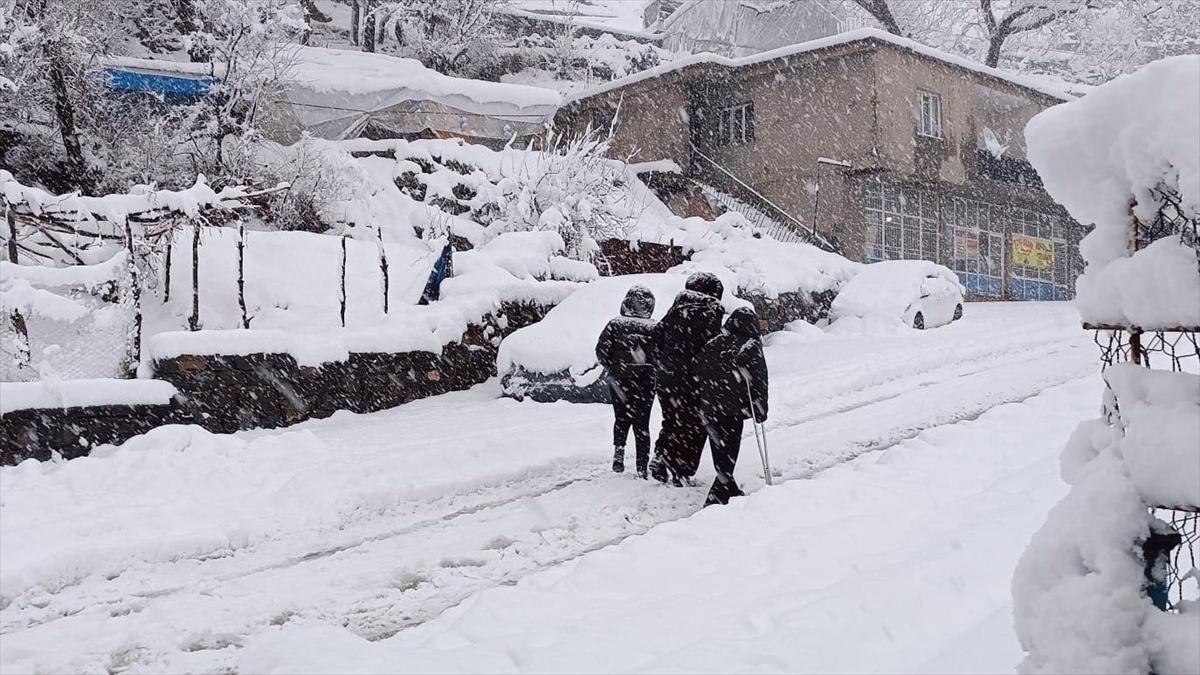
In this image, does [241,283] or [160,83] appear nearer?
[241,283]

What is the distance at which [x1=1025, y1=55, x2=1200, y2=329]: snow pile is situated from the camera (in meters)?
2.26

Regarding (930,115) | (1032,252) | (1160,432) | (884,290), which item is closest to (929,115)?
(930,115)

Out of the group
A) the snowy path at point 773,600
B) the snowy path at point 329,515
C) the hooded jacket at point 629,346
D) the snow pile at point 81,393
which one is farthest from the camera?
the snow pile at point 81,393

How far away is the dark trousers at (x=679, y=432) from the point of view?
7461 mm

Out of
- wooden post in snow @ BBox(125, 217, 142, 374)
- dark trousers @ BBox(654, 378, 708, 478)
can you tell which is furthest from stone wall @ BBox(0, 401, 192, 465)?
dark trousers @ BBox(654, 378, 708, 478)

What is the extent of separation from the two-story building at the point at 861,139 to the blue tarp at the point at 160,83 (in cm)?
1163

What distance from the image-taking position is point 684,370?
7453mm

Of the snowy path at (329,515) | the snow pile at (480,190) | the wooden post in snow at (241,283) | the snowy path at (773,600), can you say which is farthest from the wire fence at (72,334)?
A: the snow pile at (480,190)

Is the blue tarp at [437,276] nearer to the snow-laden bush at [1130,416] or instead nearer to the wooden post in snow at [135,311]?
the wooden post in snow at [135,311]

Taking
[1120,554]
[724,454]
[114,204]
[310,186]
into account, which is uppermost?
[310,186]

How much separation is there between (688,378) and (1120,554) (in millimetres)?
5164

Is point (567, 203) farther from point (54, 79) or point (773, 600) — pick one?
point (773, 600)

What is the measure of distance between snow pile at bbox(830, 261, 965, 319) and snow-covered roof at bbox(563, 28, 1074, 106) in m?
7.82

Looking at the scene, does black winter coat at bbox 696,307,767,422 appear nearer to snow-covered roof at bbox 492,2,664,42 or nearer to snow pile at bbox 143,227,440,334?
Result: snow pile at bbox 143,227,440,334
